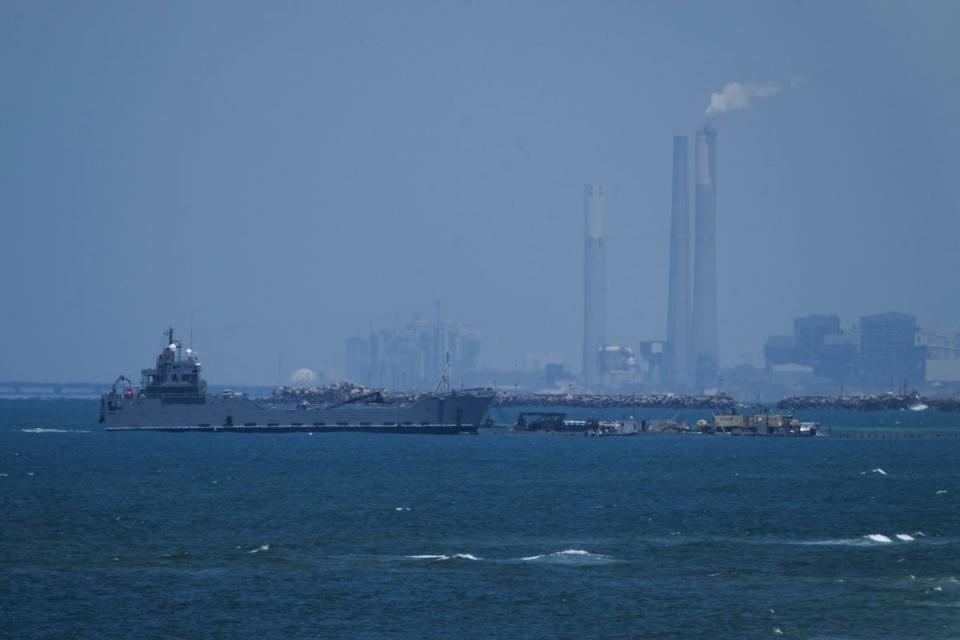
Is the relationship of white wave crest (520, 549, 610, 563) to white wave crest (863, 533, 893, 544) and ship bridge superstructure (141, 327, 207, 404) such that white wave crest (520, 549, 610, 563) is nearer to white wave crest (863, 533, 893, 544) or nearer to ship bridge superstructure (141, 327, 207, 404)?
white wave crest (863, 533, 893, 544)

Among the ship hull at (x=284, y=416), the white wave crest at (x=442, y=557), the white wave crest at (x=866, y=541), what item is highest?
the ship hull at (x=284, y=416)

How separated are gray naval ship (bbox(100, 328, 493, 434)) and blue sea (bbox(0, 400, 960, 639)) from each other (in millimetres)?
38762

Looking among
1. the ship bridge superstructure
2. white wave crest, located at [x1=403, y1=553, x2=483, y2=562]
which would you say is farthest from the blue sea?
the ship bridge superstructure

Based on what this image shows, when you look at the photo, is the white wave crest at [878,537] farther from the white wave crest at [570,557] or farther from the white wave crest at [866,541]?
the white wave crest at [570,557]

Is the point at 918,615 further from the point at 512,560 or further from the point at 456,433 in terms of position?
the point at 456,433

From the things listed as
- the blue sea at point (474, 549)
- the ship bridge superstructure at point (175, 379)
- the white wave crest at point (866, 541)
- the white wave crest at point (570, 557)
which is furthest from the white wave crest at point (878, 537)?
the ship bridge superstructure at point (175, 379)

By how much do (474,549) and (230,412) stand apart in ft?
Answer: 329

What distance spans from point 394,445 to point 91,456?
29.4 metres

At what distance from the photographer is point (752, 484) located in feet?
326

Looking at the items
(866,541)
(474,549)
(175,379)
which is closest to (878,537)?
(866,541)

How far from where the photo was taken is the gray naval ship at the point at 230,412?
524 feet

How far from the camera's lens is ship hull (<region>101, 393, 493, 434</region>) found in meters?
161

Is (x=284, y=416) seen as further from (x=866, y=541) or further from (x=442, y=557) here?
(x=442, y=557)

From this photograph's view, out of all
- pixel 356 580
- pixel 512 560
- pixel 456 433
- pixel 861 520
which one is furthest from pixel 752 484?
pixel 456 433
